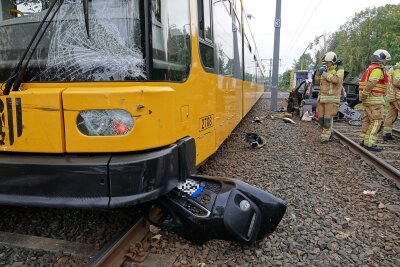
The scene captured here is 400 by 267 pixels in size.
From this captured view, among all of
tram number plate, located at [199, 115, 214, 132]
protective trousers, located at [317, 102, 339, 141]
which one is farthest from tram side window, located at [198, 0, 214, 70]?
protective trousers, located at [317, 102, 339, 141]

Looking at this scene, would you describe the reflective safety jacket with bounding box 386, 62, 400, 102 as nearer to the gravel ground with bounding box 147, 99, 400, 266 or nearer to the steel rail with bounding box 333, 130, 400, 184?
the steel rail with bounding box 333, 130, 400, 184

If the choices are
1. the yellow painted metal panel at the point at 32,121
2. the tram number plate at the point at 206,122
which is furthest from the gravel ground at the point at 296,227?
the tram number plate at the point at 206,122

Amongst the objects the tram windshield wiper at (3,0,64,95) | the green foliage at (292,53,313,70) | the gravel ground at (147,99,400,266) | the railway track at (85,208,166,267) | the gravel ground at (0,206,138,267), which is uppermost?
the green foliage at (292,53,313,70)

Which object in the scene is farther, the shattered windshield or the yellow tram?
the shattered windshield

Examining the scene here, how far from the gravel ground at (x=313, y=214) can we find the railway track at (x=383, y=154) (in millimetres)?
146

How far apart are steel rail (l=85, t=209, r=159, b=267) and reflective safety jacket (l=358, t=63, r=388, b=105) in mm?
5282

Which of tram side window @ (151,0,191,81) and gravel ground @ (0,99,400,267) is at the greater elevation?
tram side window @ (151,0,191,81)

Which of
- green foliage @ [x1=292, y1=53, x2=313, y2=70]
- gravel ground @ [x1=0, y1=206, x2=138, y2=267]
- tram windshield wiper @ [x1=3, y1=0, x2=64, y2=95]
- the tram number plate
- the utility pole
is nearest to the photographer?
tram windshield wiper @ [x1=3, y1=0, x2=64, y2=95]

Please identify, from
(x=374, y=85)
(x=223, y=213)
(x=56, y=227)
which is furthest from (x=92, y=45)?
(x=374, y=85)

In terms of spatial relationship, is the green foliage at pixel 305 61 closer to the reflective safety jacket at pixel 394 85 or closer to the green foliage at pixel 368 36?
the green foliage at pixel 368 36

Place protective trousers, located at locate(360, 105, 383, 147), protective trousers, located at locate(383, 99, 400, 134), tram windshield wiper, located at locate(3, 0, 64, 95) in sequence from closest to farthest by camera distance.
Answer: tram windshield wiper, located at locate(3, 0, 64, 95), protective trousers, located at locate(360, 105, 383, 147), protective trousers, located at locate(383, 99, 400, 134)

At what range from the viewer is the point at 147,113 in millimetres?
2359

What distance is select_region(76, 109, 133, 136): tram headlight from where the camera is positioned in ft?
7.60

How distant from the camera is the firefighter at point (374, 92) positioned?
6.57 m
